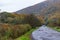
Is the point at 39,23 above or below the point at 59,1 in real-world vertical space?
below

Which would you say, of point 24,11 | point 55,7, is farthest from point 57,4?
point 24,11

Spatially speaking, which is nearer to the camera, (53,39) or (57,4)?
(53,39)

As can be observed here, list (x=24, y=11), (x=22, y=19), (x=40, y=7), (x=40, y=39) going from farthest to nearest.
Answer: (x=40, y=7) → (x=24, y=11) → (x=22, y=19) → (x=40, y=39)

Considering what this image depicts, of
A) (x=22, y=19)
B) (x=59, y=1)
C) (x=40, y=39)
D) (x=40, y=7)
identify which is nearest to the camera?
(x=40, y=39)

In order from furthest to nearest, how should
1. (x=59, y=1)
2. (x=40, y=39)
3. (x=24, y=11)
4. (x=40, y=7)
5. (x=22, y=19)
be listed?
(x=59, y=1)
(x=40, y=7)
(x=24, y=11)
(x=22, y=19)
(x=40, y=39)

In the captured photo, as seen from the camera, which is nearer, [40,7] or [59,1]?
[40,7]

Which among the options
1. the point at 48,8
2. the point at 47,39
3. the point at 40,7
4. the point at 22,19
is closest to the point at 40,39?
the point at 47,39

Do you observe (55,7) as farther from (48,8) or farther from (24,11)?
(24,11)

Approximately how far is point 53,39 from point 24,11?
58.0 ft

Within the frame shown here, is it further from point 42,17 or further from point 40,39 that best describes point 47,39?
point 42,17

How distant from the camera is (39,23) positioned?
140ft

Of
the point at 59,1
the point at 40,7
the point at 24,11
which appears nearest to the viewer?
the point at 24,11

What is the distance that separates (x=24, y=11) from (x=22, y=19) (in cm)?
394

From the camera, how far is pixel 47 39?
23422 millimetres
